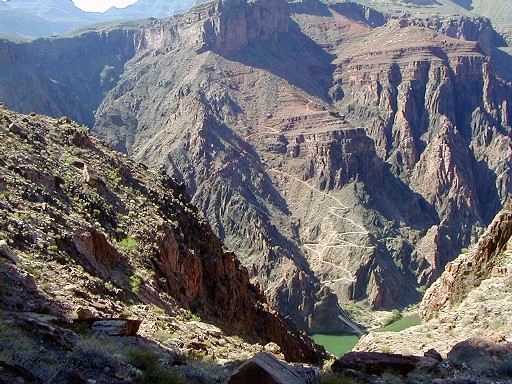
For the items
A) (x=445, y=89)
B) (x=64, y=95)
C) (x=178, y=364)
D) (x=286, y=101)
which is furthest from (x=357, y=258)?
(x=64, y=95)

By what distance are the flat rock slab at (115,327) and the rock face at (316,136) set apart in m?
66.6

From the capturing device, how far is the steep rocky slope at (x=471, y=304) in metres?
21.6

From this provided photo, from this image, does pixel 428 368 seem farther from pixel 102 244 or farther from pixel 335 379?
pixel 102 244

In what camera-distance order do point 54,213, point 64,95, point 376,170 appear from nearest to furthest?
point 54,213
point 376,170
point 64,95

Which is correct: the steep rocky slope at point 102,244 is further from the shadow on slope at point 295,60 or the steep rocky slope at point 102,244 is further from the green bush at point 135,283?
the shadow on slope at point 295,60

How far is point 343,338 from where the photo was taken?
252 feet

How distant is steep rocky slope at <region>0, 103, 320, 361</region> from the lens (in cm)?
1652

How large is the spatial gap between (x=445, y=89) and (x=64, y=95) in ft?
352

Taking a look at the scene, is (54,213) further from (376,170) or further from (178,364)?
(376,170)

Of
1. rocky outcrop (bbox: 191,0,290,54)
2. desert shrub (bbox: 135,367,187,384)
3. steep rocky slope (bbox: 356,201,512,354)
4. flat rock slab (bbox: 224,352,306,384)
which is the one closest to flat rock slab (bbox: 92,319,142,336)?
desert shrub (bbox: 135,367,187,384)

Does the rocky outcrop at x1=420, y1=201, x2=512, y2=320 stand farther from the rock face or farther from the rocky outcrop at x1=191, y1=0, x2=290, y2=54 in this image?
the rocky outcrop at x1=191, y1=0, x2=290, y2=54

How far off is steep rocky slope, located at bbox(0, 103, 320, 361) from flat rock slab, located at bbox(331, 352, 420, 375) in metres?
5.27

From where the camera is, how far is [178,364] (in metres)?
12.9

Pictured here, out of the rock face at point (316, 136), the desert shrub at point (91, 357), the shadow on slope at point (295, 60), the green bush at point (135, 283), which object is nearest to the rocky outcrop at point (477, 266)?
the green bush at point (135, 283)
